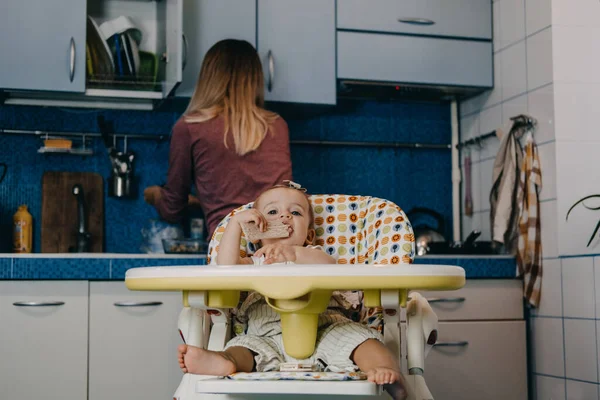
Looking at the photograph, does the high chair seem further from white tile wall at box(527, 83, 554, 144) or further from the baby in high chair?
white tile wall at box(527, 83, 554, 144)

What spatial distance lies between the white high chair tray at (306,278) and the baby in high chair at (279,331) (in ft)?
0.59

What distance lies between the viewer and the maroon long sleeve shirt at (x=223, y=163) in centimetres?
291

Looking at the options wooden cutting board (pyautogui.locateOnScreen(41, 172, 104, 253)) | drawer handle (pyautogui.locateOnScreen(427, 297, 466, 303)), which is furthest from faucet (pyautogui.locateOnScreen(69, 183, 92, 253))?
drawer handle (pyautogui.locateOnScreen(427, 297, 466, 303))

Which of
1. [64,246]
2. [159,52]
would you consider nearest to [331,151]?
[159,52]

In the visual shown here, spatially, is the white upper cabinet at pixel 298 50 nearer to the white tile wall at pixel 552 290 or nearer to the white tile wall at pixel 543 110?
the white tile wall at pixel 543 110

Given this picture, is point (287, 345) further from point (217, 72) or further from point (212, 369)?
point (217, 72)

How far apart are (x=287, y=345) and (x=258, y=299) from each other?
0.84ft

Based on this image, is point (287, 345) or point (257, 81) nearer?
point (287, 345)

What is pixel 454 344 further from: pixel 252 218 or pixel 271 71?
pixel 252 218

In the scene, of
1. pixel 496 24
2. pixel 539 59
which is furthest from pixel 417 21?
pixel 539 59

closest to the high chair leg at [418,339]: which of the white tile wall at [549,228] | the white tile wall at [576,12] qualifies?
the white tile wall at [549,228]

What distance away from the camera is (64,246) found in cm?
350

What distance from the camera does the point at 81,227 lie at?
11.4 ft

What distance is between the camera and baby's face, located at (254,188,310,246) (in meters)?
2.23
